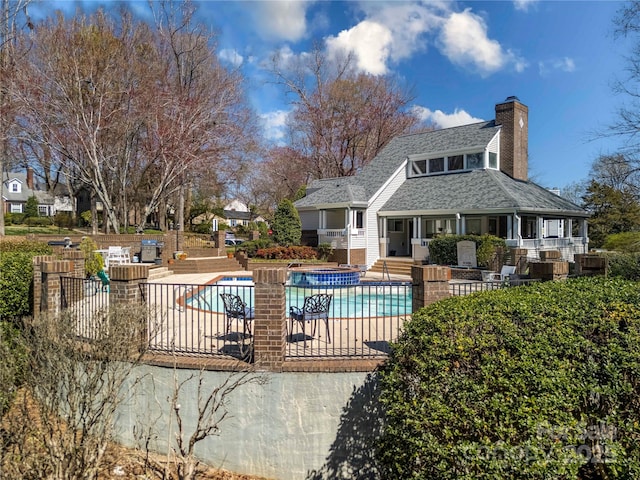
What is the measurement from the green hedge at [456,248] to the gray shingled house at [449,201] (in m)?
1.41

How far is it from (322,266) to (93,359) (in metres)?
15.2

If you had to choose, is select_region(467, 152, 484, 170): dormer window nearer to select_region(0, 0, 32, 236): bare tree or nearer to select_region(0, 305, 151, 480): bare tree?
select_region(0, 305, 151, 480): bare tree

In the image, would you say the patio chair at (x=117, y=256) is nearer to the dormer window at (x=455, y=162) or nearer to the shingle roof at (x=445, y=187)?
the shingle roof at (x=445, y=187)

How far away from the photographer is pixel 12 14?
67.5 ft

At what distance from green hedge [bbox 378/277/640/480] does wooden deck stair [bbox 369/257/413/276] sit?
15.7 meters

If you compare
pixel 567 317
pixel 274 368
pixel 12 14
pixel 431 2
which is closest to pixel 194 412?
pixel 274 368

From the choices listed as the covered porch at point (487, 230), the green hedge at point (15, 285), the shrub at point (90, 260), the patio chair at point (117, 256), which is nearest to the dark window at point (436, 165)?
the covered porch at point (487, 230)

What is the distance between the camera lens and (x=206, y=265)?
63.5 feet

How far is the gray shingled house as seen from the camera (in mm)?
20562

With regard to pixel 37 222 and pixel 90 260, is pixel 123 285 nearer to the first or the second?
pixel 90 260

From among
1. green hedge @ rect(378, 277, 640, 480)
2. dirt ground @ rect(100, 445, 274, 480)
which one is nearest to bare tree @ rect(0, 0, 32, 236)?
dirt ground @ rect(100, 445, 274, 480)

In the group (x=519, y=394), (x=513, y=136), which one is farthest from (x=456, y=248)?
(x=519, y=394)

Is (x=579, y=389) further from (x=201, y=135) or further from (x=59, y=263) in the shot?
(x=201, y=135)

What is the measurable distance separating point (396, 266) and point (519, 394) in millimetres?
17735
